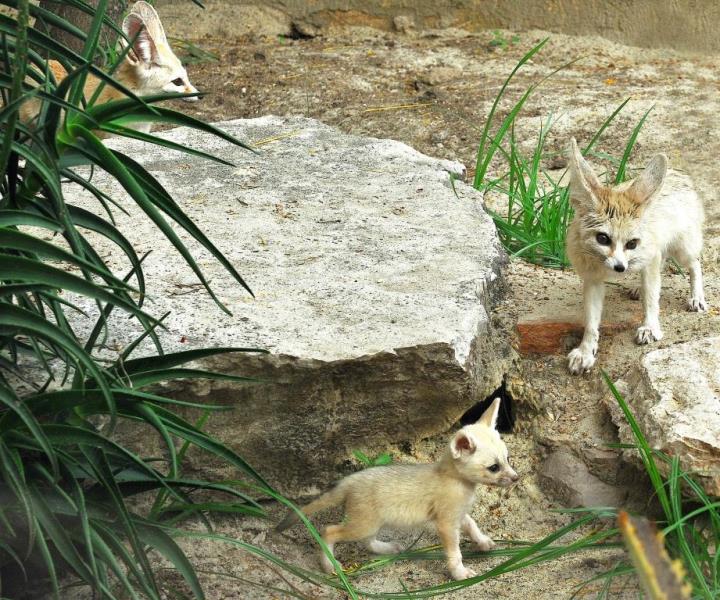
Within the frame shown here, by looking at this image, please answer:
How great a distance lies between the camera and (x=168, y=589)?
3.09 meters

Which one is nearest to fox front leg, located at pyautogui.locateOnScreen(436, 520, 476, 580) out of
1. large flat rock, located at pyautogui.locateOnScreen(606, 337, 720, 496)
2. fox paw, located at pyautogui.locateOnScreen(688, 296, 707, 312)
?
large flat rock, located at pyautogui.locateOnScreen(606, 337, 720, 496)

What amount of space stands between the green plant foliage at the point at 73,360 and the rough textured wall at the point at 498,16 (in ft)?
20.0

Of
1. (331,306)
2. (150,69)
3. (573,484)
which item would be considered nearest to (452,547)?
(573,484)

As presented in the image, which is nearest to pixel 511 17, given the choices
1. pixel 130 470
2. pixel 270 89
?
pixel 270 89

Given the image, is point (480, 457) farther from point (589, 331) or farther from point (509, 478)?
point (589, 331)

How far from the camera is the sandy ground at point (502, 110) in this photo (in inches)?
136

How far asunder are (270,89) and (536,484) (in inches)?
181

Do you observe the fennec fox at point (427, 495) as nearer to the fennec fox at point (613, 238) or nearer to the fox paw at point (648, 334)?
the fennec fox at point (613, 238)

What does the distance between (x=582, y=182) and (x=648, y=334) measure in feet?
2.32

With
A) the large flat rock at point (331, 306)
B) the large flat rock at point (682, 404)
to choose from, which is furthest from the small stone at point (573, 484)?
the large flat rock at point (331, 306)

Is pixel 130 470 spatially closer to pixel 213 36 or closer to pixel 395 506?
pixel 395 506

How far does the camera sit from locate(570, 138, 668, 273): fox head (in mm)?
4211

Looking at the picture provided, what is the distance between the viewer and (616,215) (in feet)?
13.9

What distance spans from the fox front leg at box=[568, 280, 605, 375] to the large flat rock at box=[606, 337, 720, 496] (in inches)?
8.9
